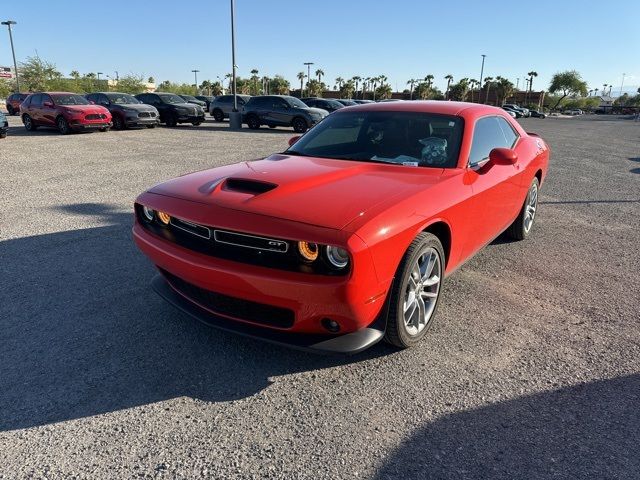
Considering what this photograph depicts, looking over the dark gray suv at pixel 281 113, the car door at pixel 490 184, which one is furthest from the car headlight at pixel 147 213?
the dark gray suv at pixel 281 113

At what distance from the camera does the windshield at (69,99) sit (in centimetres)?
1628

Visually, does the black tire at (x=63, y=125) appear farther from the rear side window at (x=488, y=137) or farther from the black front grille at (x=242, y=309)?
the black front grille at (x=242, y=309)

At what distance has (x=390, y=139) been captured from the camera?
12.4ft

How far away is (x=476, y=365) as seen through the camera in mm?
2828

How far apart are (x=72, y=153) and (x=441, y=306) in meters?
10.9

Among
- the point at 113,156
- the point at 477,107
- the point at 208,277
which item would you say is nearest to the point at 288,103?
the point at 113,156

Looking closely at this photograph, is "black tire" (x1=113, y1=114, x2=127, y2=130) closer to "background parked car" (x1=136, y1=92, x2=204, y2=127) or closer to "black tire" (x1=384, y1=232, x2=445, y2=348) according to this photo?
"background parked car" (x1=136, y1=92, x2=204, y2=127)

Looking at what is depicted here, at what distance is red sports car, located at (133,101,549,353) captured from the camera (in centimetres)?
238

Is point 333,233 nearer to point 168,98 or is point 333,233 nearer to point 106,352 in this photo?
point 106,352

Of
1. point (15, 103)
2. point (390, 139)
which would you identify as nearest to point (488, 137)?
point (390, 139)

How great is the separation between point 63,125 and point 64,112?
0.52 metres

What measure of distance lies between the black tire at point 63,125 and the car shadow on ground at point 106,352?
14.0m

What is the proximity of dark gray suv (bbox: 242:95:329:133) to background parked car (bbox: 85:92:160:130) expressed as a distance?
14.5 feet

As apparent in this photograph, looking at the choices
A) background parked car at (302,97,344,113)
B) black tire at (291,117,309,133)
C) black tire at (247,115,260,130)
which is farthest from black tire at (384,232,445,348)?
background parked car at (302,97,344,113)
